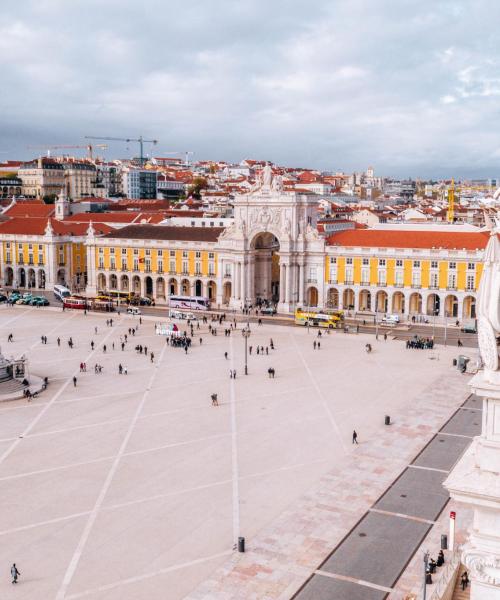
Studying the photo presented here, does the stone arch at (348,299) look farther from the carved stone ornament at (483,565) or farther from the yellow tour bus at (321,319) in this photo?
the carved stone ornament at (483,565)

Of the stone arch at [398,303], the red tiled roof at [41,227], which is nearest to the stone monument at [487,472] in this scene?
the stone arch at [398,303]

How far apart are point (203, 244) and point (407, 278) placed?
2428 cm

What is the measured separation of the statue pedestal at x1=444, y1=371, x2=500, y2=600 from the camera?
12133 millimetres

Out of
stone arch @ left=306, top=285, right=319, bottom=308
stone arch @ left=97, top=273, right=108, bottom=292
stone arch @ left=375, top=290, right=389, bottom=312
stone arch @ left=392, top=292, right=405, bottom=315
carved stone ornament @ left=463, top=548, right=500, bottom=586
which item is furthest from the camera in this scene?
stone arch @ left=97, top=273, right=108, bottom=292

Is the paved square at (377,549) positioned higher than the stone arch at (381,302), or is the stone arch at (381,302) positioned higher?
the stone arch at (381,302)

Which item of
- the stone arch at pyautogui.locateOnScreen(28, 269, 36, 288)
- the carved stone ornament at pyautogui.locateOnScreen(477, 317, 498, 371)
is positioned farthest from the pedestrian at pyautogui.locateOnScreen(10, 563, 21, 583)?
the stone arch at pyautogui.locateOnScreen(28, 269, 36, 288)

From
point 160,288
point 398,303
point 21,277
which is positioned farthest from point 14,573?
point 21,277

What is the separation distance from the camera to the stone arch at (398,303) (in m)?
77.4

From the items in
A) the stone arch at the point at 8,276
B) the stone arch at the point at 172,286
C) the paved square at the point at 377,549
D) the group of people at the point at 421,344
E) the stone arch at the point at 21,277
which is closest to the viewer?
the paved square at the point at 377,549

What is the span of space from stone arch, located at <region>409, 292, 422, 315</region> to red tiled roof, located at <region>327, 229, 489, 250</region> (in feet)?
17.0

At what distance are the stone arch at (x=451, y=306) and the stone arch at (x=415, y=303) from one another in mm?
2779

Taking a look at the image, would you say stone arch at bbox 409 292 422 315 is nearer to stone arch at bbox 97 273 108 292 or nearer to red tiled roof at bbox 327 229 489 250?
red tiled roof at bbox 327 229 489 250

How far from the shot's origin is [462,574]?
18.8 m

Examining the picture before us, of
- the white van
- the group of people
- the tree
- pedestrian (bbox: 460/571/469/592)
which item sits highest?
the tree
